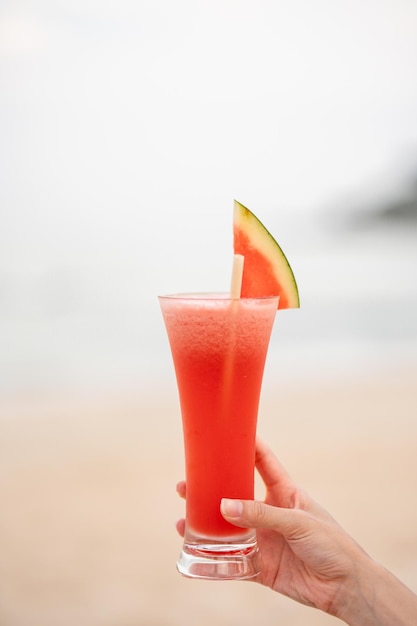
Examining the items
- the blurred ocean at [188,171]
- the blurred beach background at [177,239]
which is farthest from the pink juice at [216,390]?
the blurred ocean at [188,171]

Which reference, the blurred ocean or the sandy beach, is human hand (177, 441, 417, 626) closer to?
the sandy beach

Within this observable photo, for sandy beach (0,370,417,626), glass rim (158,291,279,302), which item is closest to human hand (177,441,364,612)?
glass rim (158,291,279,302)

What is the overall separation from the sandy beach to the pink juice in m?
2.25

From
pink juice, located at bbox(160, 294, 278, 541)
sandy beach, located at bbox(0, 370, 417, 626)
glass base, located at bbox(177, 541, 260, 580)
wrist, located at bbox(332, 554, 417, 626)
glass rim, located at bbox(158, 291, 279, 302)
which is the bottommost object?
sandy beach, located at bbox(0, 370, 417, 626)

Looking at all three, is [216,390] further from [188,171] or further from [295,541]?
[188,171]

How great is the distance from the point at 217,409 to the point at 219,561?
0.79 ft

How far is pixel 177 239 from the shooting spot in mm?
4688

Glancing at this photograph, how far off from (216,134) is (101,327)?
1249 mm

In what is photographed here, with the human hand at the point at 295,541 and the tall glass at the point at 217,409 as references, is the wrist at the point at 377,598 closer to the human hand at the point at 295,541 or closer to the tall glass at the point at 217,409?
the human hand at the point at 295,541

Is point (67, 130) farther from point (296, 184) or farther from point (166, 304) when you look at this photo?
point (166, 304)

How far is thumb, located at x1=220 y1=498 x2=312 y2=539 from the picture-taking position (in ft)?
4.16

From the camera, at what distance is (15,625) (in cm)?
349

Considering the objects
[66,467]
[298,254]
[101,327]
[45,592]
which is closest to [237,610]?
[45,592]

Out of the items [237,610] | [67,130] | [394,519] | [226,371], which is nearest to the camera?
[226,371]
